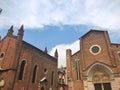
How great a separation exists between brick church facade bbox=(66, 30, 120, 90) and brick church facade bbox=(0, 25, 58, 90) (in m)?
4.40

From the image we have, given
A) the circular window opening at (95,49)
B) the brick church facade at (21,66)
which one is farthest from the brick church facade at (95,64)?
the brick church facade at (21,66)

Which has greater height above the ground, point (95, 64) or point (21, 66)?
point (95, 64)

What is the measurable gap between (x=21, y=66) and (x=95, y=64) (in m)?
11.3

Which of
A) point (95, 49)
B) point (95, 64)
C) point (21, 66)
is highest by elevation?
point (95, 49)

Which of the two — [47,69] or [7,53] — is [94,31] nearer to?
[47,69]

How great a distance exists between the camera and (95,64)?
856 inches

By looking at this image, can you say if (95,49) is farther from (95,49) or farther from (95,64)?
(95,64)

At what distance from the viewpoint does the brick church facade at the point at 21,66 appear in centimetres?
1797

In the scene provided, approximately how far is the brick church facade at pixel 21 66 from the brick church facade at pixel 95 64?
4.40 m

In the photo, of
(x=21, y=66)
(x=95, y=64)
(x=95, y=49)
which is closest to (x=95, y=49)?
(x=95, y=49)

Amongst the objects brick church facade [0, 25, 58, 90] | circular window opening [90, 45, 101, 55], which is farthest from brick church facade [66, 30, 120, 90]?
brick church facade [0, 25, 58, 90]

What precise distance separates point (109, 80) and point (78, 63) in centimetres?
547

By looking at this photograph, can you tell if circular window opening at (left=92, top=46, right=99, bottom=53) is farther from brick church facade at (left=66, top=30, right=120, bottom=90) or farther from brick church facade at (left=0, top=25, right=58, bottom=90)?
brick church facade at (left=0, top=25, right=58, bottom=90)

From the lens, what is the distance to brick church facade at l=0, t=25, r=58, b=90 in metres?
18.0
